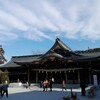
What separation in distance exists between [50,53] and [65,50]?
2.73m

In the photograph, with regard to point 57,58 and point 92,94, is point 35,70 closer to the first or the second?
point 57,58

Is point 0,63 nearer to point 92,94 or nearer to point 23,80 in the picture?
point 23,80

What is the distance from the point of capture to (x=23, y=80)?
48688 millimetres

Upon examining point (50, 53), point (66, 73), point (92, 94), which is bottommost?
point (92, 94)

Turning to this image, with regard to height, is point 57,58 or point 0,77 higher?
point 57,58

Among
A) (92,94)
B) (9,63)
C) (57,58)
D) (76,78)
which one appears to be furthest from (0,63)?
(92,94)

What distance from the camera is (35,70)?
45.4 m

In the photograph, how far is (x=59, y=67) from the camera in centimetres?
4331

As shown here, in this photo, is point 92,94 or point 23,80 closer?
point 92,94

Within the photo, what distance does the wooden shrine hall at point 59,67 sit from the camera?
40844 millimetres

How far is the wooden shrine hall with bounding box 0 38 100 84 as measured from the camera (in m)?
40.8

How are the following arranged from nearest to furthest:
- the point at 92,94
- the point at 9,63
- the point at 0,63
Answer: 1. the point at 92,94
2. the point at 0,63
3. the point at 9,63

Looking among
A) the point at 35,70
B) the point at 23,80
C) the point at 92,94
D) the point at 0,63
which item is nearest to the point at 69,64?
the point at 35,70

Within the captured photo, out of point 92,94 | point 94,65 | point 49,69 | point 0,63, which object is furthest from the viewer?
point 0,63
